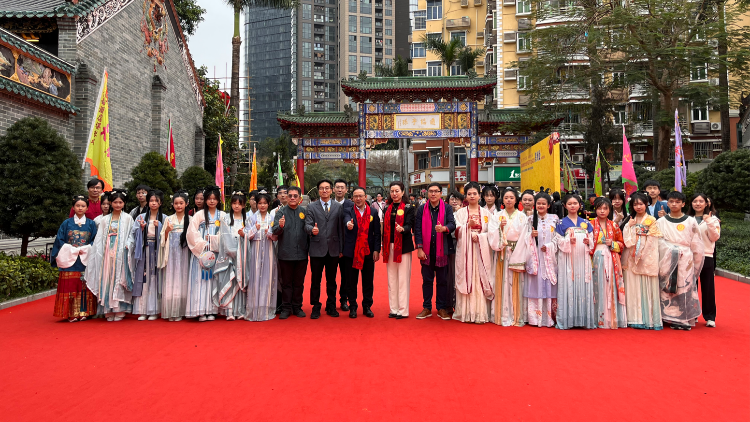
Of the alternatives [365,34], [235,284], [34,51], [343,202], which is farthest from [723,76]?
[365,34]

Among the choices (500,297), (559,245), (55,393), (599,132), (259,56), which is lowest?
(55,393)

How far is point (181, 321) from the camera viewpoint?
17.5ft

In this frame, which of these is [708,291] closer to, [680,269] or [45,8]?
[680,269]

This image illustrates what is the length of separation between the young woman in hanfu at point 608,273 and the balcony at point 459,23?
113ft

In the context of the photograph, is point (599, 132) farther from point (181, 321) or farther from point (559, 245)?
point (181, 321)

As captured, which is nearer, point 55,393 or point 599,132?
point 55,393

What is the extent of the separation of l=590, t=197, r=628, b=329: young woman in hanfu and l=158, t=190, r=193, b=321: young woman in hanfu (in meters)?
4.58

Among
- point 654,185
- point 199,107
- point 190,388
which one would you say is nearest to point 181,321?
point 190,388

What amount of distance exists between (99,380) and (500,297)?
3.87 m

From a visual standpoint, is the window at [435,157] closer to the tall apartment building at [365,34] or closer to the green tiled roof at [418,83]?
the green tiled roof at [418,83]

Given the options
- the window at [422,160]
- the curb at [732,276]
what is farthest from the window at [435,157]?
the curb at [732,276]

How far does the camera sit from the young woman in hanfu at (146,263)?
5.38m

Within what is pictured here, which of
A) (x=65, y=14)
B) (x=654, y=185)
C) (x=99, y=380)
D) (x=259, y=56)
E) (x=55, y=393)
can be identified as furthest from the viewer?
(x=259, y=56)

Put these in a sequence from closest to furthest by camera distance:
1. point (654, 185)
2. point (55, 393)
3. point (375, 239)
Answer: point (55, 393) → point (375, 239) → point (654, 185)
